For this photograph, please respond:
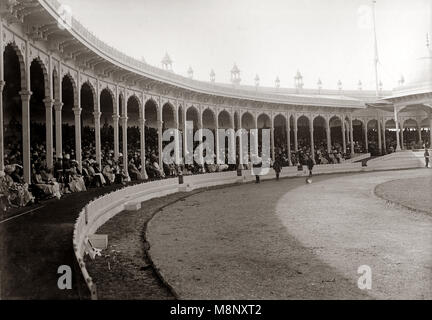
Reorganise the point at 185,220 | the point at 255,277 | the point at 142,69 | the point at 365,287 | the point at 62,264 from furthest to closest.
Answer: the point at 142,69 → the point at 185,220 → the point at 255,277 → the point at 365,287 → the point at 62,264

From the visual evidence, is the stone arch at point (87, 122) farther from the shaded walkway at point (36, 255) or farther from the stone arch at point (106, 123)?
the shaded walkway at point (36, 255)

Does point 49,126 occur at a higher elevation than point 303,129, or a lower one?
lower

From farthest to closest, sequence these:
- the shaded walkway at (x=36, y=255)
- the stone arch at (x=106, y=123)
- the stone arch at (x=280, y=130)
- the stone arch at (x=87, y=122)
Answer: the stone arch at (x=280, y=130) → the stone arch at (x=106, y=123) → the stone arch at (x=87, y=122) → the shaded walkway at (x=36, y=255)

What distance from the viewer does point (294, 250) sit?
7133mm

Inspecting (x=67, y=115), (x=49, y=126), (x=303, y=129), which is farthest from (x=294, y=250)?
(x=303, y=129)

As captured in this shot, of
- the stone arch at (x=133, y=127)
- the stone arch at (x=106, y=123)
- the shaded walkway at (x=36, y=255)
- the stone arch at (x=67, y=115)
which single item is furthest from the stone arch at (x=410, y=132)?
the shaded walkway at (x=36, y=255)

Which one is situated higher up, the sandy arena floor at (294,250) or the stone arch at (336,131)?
the stone arch at (336,131)

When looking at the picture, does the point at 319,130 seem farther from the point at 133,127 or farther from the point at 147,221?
the point at 147,221

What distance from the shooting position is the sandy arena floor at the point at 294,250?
5.17 meters

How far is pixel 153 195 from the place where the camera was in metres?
16.2

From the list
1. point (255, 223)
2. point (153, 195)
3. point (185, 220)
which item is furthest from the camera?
point (153, 195)

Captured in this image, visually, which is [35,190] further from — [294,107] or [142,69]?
[294,107]


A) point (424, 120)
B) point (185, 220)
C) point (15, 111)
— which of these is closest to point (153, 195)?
point (185, 220)

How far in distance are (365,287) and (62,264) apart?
12.1ft
